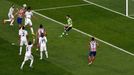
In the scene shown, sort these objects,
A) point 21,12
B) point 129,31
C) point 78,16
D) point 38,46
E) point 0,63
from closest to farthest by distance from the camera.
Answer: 1. point 0,63
2. point 38,46
3. point 21,12
4. point 129,31
5. point 78,16

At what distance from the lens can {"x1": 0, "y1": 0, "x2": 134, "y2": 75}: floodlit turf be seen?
28.5 metres

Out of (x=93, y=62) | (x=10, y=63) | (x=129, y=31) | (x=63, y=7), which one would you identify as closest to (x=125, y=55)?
(x=93, y=62)

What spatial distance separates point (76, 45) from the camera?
3294 centimetres

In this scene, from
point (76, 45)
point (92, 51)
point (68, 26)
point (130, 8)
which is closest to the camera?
point (92, 51)

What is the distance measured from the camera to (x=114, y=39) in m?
34.8

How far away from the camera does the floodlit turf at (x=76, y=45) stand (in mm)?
28453

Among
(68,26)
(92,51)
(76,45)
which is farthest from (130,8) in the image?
(92,51)

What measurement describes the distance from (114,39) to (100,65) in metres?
5.66

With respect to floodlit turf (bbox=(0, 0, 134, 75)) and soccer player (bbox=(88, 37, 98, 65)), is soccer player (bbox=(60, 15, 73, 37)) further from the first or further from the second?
soccer player (bbox=(88, 37, 98, 65))

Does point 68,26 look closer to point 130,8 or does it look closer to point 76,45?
point 76,45

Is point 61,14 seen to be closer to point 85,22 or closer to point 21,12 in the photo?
point 85,22

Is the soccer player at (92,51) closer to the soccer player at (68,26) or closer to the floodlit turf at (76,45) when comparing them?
the floodlit turf at (76,45)

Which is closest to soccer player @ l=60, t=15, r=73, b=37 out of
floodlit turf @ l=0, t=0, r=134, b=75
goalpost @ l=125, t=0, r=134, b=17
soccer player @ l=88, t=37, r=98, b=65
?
floodlit turf @ l=0, t=0, r=134, b=75

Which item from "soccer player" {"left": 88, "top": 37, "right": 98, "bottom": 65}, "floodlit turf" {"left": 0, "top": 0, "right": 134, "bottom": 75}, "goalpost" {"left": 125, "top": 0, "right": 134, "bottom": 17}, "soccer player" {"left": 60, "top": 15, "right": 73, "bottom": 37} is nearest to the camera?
"floodlit turf" {"left": 0, "top": 0, "right": 134, "bottom": 75}
